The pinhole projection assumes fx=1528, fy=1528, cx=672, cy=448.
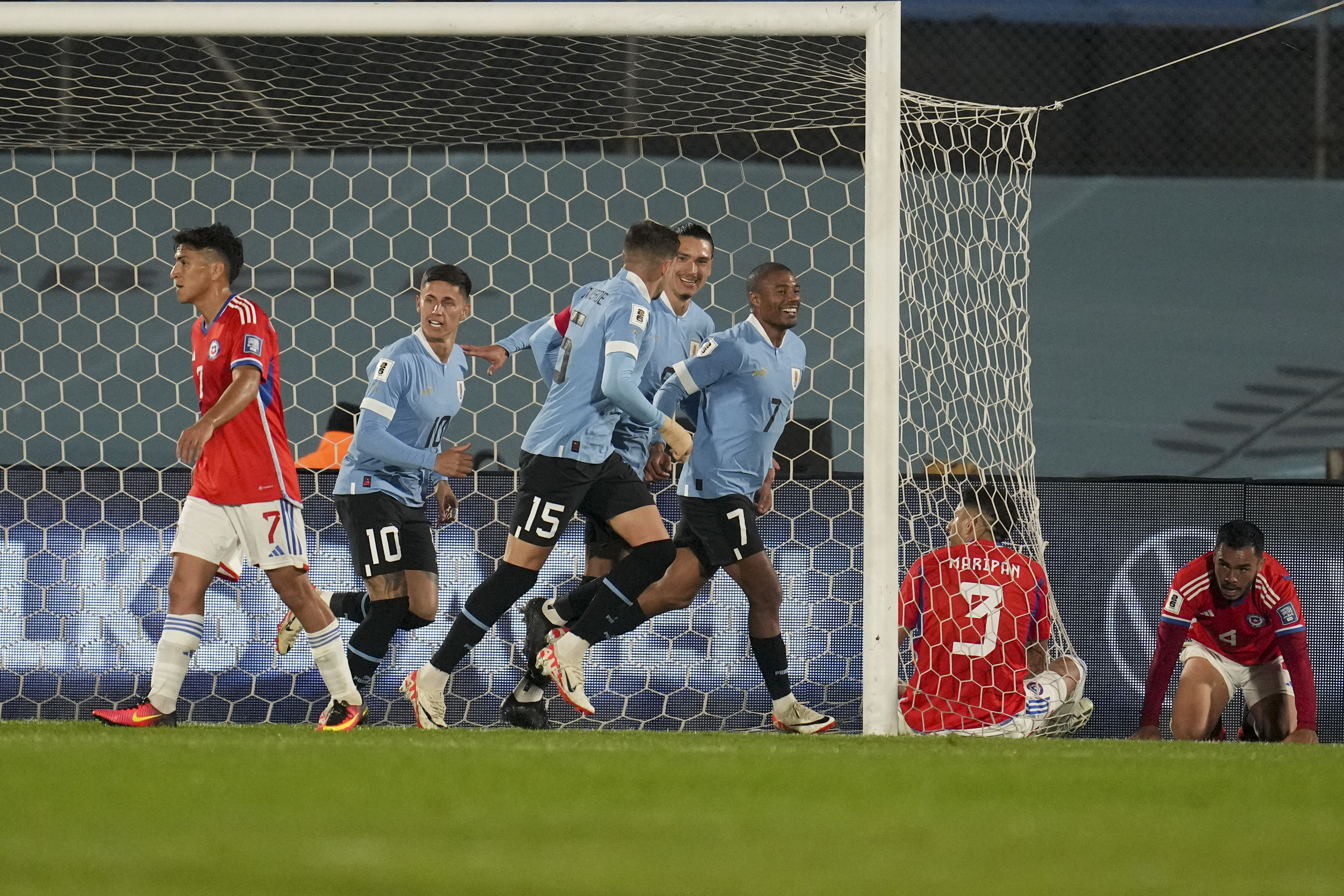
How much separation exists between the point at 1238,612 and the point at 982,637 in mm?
→ 1203

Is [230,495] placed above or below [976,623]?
above

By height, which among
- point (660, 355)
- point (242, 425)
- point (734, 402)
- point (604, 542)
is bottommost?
point (604, 542)

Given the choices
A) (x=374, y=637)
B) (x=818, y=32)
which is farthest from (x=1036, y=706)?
(x=818, y=32)

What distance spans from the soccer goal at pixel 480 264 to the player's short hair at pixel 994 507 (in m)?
0.08

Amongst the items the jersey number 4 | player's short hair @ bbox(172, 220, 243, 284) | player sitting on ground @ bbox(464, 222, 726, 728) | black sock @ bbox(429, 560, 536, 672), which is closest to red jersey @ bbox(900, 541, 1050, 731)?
the jersey number 4

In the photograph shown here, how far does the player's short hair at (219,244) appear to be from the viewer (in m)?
4.29

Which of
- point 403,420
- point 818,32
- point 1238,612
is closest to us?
point 818,32

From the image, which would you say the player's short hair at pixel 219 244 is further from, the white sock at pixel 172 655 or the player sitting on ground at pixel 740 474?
the player sitting on ground at pixel 740 474

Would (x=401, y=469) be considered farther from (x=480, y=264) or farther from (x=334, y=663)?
(x=480, y=264)

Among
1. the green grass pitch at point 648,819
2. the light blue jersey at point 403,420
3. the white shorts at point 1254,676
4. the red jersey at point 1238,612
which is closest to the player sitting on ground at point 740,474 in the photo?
the light blue jersey at point 403,420

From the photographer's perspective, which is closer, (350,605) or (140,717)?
(140,717)

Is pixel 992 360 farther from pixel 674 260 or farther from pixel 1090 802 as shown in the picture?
pixel 1090 802

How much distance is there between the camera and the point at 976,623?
524cm

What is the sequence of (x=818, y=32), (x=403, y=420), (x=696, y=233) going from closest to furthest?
(x=818, y=32) < (x=403, y=420) < (x=696, y=233)
